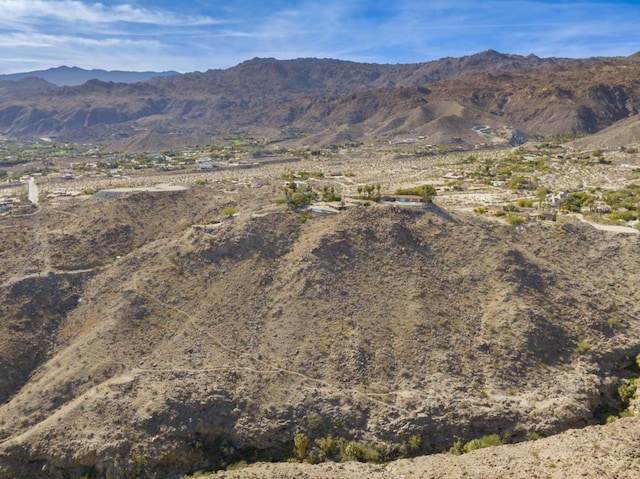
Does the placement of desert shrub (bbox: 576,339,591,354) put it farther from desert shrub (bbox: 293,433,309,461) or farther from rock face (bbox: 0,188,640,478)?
desert shrub (bbox: 293,433,309,461)

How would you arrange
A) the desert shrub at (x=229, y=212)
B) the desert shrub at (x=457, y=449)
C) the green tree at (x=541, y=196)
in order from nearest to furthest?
the desert shrub at (x=457, y=449), the desert shrub at (x=229, y=212), the green tree at (x=541, y=196)

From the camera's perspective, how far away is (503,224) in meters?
48.0

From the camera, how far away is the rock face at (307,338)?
30.8m

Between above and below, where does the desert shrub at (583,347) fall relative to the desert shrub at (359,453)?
above

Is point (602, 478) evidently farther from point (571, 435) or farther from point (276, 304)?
point (276, 304)

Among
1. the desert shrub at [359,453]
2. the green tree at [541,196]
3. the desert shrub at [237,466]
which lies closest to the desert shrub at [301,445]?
the desert shrub at [359,453]

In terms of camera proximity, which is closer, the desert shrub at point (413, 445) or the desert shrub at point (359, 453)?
the desert shrub at point (359, 453)

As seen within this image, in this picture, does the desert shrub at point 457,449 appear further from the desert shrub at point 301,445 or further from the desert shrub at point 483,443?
the desert shrub at point 301,445

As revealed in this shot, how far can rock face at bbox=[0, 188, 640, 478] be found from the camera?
101 feet

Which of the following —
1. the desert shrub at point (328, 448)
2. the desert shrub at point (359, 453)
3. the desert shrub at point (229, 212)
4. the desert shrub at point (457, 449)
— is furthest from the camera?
the desert shrub at point (229, 212)

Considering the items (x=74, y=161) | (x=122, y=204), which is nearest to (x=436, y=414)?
(x=122, y=204)

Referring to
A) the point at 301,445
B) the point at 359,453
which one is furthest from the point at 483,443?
the point at 301,445

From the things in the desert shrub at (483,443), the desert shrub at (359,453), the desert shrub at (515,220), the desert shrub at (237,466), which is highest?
the desert shrub at (515,220)

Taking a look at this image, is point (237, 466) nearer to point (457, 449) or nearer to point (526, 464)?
point (457, 449)
